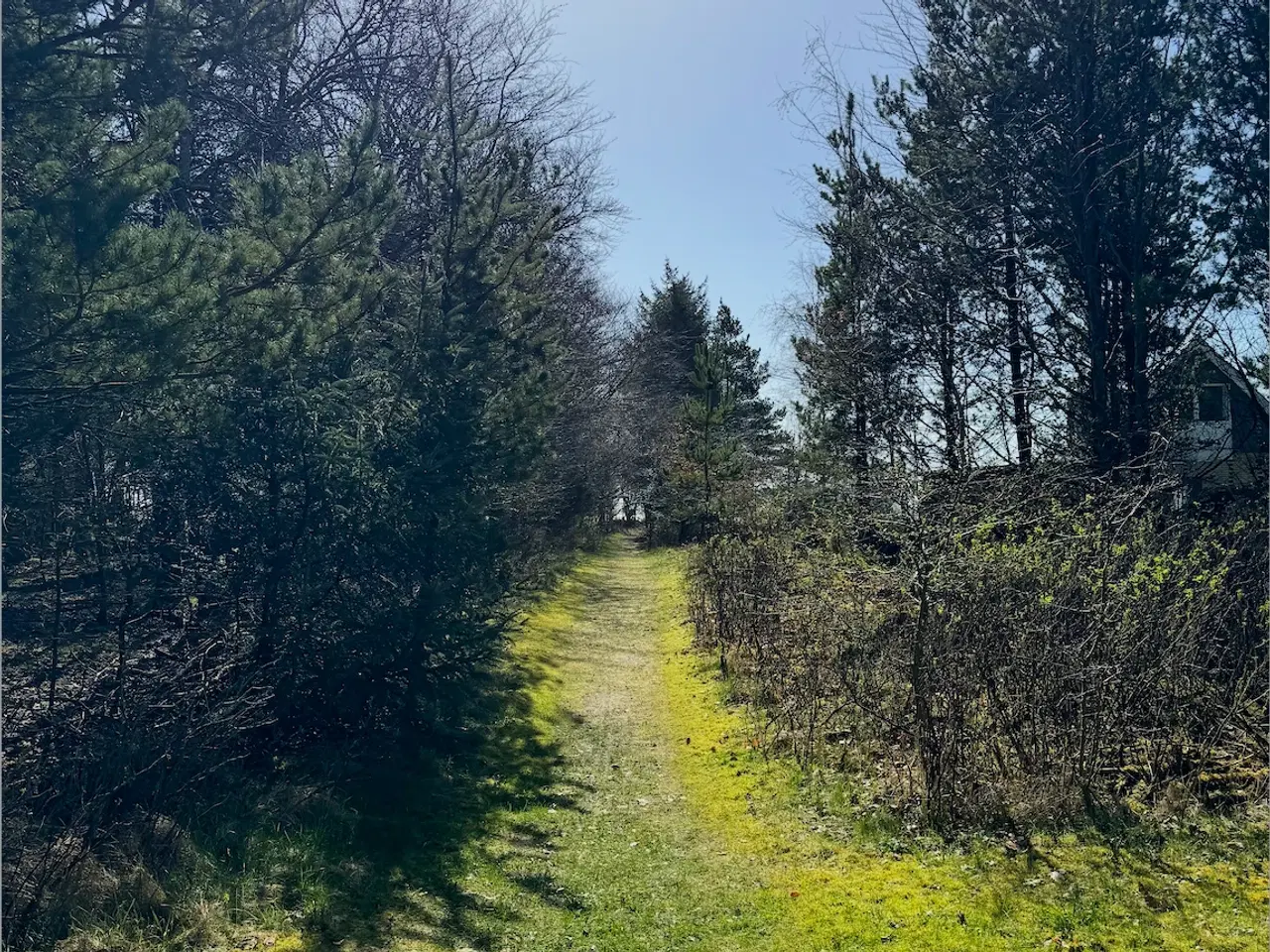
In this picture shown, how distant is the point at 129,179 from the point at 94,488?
282 cm

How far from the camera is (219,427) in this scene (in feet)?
22.9

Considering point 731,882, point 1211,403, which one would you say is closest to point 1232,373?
point 1211,403

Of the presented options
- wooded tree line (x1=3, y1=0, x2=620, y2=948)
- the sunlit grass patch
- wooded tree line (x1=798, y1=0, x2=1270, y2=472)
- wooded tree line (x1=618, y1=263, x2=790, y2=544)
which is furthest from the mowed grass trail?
wooded tree line (x1=618, y1=263, x2=790, y2=544)

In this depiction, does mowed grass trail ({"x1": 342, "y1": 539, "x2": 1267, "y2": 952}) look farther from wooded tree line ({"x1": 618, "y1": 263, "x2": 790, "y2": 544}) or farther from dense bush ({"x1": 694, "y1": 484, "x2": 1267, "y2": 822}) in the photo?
wooded tree line ({"x1": 618, "y1": 263, "x2": 790, "y2": 544})

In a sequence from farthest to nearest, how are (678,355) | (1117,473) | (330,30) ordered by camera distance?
(678,355)
(330,30)
(1117,473)

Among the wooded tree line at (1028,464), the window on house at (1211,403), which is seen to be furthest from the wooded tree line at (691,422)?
the window on house at (1211,403)

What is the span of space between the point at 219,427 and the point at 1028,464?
9.59m

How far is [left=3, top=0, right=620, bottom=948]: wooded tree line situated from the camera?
17.5 feet

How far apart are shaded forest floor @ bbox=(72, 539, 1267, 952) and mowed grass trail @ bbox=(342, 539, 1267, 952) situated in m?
0.02

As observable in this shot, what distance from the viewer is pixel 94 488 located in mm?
6855

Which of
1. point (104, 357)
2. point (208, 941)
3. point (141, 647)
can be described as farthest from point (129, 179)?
point (208, 941)

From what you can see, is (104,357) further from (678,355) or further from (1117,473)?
(678,355)

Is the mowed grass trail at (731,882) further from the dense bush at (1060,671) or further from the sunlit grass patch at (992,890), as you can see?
the dense bush at (1060,671)

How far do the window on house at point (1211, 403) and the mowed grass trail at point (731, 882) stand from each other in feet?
23.0
